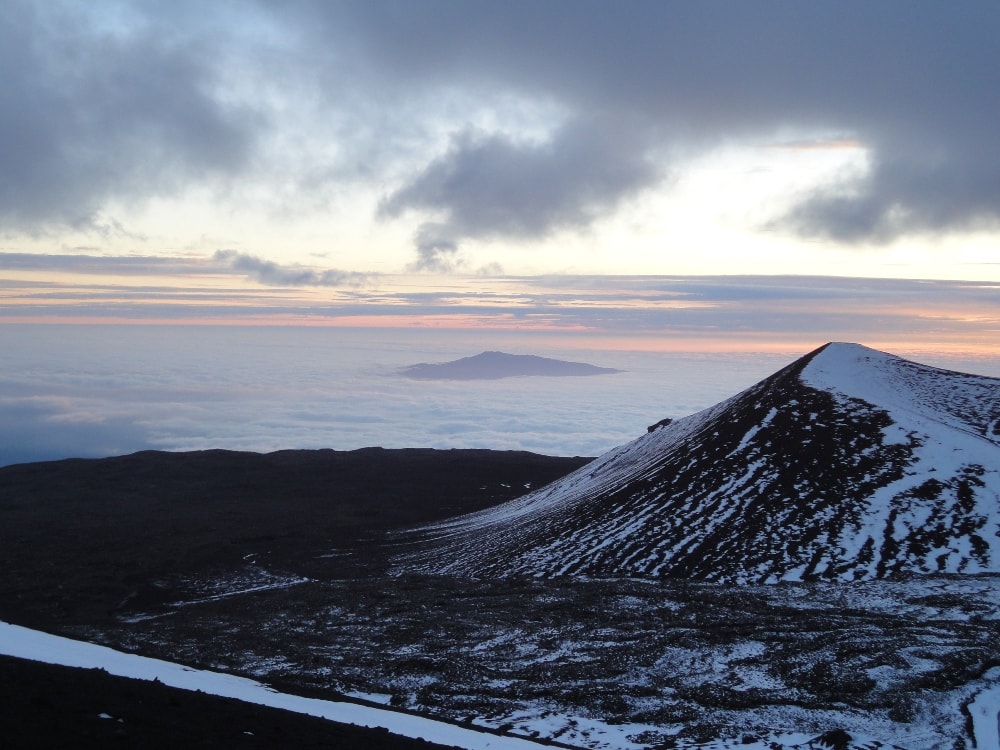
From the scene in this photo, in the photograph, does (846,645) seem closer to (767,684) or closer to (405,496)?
(767,684)

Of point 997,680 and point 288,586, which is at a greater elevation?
point 997,680

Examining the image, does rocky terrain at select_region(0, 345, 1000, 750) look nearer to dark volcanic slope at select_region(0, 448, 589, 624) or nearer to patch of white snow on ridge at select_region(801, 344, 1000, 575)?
patch of white snow on ridge at select_region(801, 344, 1000, 575)

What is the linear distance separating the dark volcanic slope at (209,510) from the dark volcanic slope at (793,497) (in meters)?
11.5

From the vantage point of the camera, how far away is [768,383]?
61.3 m

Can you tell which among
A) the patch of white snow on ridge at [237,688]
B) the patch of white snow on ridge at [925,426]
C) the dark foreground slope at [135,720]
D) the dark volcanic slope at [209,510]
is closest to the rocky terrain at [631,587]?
the dark foreground slope at [135,720]

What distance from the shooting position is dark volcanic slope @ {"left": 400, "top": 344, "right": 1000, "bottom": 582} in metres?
37.4

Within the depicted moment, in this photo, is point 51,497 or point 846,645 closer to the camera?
point 846,645

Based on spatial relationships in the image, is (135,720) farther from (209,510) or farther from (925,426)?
(209,510)

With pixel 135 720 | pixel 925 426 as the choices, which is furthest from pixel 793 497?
pixel 135 720

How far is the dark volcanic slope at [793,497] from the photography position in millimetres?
37406

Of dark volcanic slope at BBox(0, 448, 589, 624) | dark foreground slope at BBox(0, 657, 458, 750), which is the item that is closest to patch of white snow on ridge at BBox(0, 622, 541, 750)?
dark foreground slope at BBox(0, 657, 458, 750)

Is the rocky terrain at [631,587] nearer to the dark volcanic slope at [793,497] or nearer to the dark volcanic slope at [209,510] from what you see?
the dark volcanic slope at [793,497]

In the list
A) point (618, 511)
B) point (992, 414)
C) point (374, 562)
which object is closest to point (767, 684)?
point (618, 511)

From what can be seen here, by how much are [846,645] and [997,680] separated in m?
4.29
